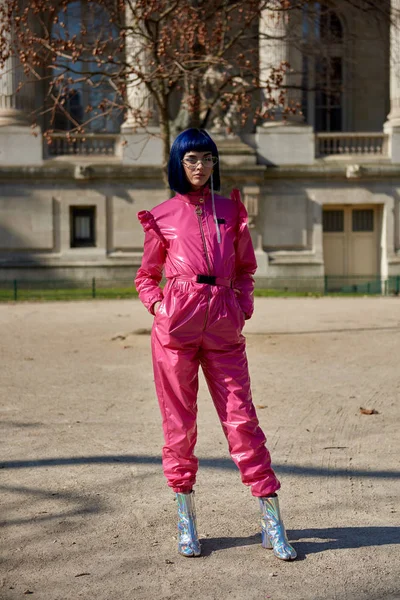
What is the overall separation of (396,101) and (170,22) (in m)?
17.1

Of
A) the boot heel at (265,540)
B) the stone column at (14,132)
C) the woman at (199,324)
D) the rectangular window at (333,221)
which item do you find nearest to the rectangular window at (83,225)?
the stone column at (14,132)

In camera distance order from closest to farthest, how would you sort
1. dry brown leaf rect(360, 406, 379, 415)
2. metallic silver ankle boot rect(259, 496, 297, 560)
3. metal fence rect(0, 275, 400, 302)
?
metallic silver ankle boot rect(259, 496, 297, 560) < dry brown leaf rect(360, 406, 379, 415) < metal fence rect(0, 275, 400, 302)

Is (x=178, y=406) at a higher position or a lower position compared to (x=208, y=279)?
lower

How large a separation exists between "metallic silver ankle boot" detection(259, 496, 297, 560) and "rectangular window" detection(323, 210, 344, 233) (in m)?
28.2

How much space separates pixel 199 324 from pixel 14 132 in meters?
27.1

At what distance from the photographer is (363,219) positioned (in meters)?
33.0

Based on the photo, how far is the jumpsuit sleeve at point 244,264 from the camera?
5.38 metres

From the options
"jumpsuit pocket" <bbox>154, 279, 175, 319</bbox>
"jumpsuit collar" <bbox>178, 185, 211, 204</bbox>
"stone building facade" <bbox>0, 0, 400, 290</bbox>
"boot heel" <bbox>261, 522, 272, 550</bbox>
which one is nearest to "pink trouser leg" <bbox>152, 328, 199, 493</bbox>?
"jumpsuit pocket" <bbox>154, 279, 175, 319</bbox>

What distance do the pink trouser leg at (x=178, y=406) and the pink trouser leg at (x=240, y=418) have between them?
132 mm

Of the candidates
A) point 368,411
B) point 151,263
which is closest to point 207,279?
point 151,263

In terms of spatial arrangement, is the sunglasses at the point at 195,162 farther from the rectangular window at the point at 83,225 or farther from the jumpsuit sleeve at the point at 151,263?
the rectangular window at the point at 83,225

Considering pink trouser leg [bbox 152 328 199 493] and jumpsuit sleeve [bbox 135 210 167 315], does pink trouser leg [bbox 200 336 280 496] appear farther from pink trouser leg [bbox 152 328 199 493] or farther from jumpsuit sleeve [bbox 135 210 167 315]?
jumpsuit sleeve [bbox 135 210 167 315]

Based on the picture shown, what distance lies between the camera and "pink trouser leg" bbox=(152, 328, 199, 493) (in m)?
5.25

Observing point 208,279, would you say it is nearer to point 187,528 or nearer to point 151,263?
point 151,263
